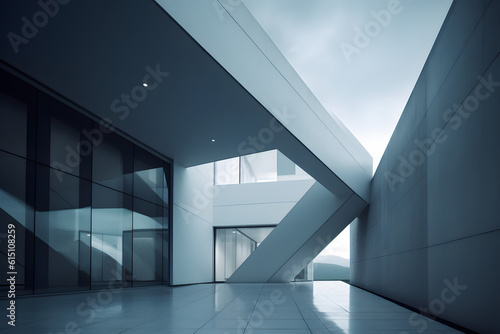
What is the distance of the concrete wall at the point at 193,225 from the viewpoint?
52.8 feet

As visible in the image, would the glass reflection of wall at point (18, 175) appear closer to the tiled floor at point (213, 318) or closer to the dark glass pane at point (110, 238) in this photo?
the tiled floor at point (213, 318)

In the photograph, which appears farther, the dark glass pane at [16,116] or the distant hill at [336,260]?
the distant hill at [336,260]

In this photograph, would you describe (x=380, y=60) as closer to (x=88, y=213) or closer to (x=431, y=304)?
(x=431, y=304)

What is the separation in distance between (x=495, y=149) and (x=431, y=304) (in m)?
3.25

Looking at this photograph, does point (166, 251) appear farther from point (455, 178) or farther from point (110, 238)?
point (455, 178)

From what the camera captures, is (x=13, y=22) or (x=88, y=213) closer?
(x=13, y=22)

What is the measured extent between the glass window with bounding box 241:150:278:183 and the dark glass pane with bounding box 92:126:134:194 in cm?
1143

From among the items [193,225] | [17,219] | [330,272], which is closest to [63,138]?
[17,219]

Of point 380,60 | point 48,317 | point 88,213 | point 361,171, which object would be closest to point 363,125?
point 361,171

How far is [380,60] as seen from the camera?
469 inches

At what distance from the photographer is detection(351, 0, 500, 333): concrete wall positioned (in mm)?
4168

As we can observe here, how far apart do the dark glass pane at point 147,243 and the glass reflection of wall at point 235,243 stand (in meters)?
6.65

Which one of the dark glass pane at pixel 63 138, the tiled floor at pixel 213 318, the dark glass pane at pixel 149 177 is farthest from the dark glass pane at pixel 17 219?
the dark glass pane at pixel 149 177

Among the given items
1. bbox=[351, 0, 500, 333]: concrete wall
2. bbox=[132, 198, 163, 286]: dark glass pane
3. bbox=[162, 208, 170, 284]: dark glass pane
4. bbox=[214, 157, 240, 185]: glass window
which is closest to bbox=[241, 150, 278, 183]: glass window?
bbox=[214, 157, 240, 185]: glass window
